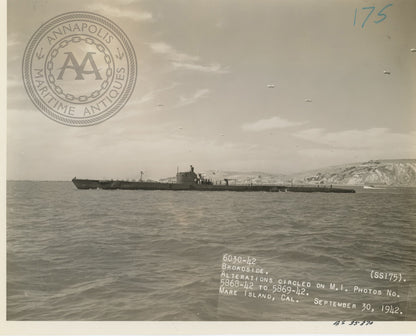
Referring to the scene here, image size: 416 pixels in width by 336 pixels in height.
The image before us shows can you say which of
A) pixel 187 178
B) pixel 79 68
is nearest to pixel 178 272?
pixel 79 68

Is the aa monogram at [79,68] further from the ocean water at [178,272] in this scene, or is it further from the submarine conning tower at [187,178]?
the submarine conning tower at [187,178]

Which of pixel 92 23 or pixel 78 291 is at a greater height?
pixel 92 23

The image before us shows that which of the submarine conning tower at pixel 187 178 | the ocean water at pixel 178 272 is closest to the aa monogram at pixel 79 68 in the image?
the ocean water at pixel 178 272

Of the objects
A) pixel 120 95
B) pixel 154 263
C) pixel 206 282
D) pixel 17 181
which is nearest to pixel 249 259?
pixel 206 282

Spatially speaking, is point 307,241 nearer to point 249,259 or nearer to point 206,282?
point 249,259

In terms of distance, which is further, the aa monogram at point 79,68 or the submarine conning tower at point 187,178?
the submarine conning tower at point 187,178

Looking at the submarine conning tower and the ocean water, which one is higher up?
the submarine conning tower

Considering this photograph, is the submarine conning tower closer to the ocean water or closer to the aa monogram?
the ocean water

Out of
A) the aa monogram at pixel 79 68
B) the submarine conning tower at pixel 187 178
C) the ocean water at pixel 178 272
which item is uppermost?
the aa monogram at pixel 79 68

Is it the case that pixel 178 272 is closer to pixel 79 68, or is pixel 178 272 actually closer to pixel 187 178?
pixel 79 68

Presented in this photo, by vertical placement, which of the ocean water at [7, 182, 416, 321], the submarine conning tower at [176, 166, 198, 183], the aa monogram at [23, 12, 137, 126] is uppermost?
the aa monogram at [23, 12, 137, 126]

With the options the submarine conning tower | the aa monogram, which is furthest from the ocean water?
the submarine conning tower
